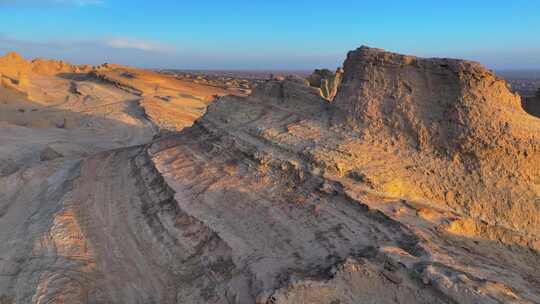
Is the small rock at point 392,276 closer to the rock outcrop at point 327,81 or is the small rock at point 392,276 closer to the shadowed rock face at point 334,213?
the shadowed rock face at point 334,213

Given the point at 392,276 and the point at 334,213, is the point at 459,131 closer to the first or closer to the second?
the point at 334,213

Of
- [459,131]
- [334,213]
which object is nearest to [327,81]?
[459,131]

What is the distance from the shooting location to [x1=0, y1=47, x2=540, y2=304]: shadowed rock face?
3.32 metres

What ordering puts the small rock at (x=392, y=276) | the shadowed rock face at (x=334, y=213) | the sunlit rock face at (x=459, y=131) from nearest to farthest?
1. the small rock at (x=392, y=276)
2. the shadowed rock face at (x=334, y=213)
3. the sunlit rock face at (x=459, y=131)

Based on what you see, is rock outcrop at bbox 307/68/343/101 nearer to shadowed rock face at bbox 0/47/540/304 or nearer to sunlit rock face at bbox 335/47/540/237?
shadowed rock face at bbox 0/47/540/304

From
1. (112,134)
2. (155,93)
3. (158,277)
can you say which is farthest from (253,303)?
(155,93)

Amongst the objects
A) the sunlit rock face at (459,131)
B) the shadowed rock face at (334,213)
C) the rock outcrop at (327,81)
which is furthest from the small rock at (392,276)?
the rock outcrop at (327,81)

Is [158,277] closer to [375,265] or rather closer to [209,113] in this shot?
[375,265]

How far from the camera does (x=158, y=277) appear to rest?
423 cm

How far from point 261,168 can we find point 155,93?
17.1m

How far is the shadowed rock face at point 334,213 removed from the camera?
131 inches

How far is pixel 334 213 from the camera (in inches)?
165

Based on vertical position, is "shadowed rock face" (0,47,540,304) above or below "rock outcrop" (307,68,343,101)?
below

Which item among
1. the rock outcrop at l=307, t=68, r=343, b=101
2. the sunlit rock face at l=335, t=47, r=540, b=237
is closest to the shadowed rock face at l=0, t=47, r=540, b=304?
the sunlit rock face at l=335, t=47, r=540, b=237
